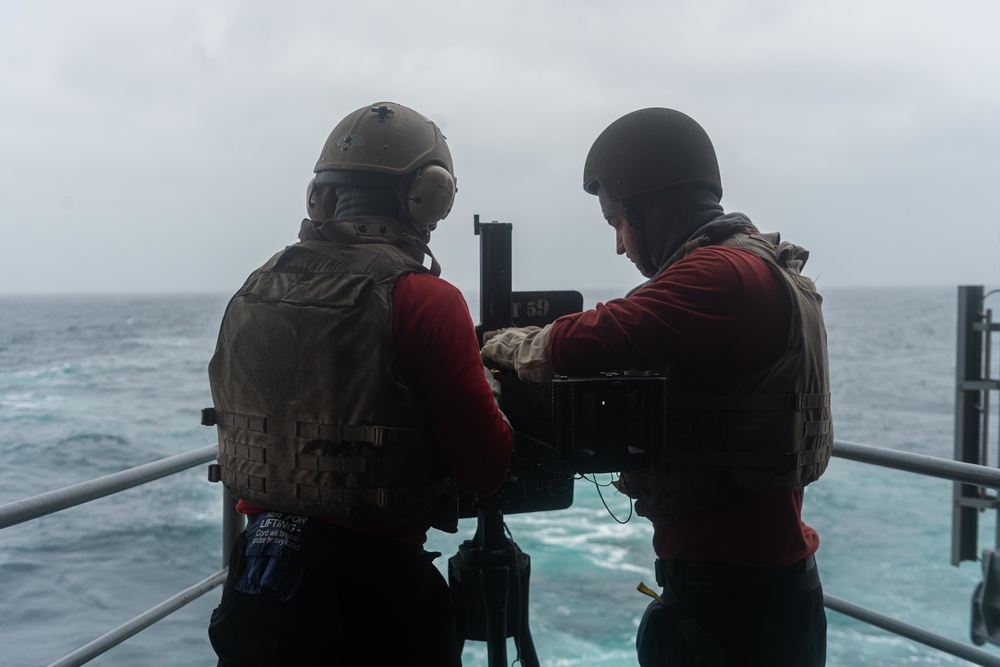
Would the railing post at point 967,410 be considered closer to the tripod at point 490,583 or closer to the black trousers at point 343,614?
the tripod at point 490,583

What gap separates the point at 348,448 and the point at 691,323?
75 centimetres

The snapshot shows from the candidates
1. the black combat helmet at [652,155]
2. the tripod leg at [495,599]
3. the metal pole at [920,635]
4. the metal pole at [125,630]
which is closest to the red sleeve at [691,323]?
the black combat helmet at [652,155]

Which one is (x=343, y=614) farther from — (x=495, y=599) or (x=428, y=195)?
(x=428, y=195)

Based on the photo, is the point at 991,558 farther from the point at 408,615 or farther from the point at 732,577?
the point at 408,615

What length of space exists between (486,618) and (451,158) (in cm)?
124

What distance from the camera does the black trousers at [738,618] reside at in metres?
1.82

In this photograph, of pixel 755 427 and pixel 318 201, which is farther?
pixel 318 201

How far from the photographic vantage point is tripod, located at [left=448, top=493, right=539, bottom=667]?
7.38 feet

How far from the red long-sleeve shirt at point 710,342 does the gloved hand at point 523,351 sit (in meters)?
0.03

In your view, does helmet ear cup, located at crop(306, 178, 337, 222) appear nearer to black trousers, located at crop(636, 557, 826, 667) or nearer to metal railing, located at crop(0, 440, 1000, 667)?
metal railing, located at crop(0, 440, 1000, 667)

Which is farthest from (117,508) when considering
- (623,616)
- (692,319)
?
(692,319)

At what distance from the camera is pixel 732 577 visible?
183 cm

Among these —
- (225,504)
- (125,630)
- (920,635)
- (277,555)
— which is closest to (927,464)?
(920,635)

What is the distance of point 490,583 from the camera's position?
89.6 inches
